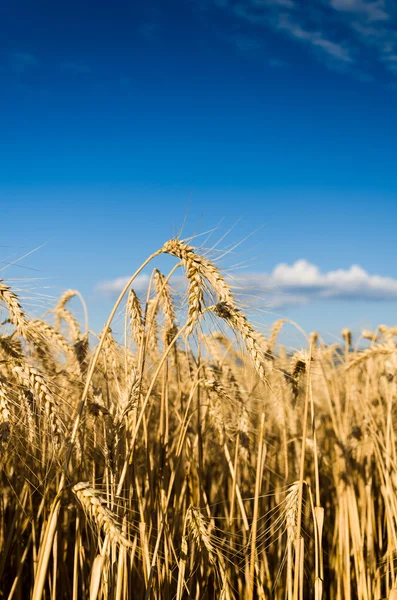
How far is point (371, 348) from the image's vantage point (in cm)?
396

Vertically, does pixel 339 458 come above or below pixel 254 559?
above

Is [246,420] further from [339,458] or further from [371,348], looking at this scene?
[371,348]

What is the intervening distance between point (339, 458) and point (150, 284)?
6.42ft

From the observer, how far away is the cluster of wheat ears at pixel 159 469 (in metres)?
2.08

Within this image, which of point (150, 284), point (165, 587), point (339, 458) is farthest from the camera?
point (339, 458)

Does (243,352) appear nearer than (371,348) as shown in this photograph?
Yes

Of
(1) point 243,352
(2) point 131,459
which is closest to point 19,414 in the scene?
(2) point 131,459

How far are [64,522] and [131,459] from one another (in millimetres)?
1073

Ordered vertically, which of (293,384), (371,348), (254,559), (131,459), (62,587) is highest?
(371,348)

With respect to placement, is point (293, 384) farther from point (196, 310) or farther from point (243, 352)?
point (196, 310)

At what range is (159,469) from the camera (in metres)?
2.80

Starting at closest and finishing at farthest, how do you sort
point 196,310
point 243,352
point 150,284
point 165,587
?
point 196,310 < point 243,352 < point 165,587 < point 150,284

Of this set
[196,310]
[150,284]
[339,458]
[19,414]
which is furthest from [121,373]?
[339,458]

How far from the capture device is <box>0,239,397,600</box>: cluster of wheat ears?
2.08 meters
